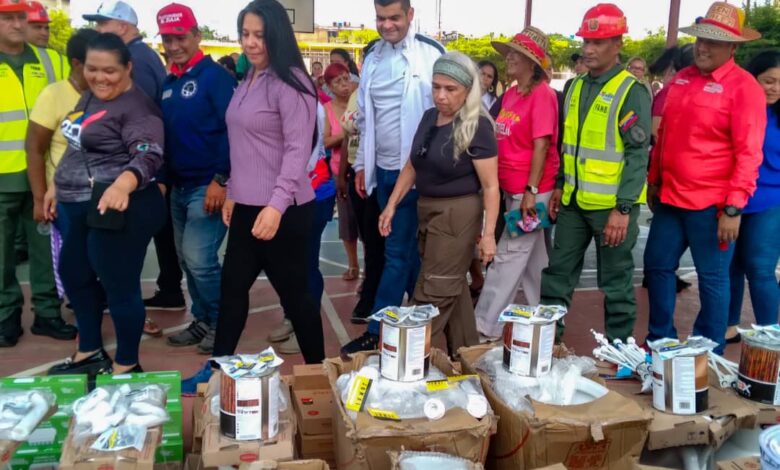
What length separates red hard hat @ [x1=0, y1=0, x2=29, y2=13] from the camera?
4.20m

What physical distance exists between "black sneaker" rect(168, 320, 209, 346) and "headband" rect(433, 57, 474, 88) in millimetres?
2300

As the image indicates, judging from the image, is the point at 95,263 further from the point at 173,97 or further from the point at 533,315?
the point at 533,315

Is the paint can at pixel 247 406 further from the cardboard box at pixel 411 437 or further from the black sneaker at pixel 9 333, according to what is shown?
the black sneaker at pixel 9 333

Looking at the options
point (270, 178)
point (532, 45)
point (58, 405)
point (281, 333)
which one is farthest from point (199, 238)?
point (532, 45)

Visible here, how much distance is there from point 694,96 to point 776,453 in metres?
2.32

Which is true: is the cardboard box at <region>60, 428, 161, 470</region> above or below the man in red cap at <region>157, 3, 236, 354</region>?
below

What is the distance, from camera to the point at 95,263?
11.5 ft

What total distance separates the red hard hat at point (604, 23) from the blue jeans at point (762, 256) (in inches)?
55.5

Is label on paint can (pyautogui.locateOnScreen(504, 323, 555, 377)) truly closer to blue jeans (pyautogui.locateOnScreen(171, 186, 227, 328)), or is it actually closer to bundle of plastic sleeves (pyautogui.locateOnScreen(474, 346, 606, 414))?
bundle of plastic sleeves (pyautogui.locateOnScreen(474, 346, 606, 414))

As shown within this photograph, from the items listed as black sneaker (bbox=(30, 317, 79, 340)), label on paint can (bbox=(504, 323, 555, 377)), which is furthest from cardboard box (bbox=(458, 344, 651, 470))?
black sneaker (bbox=(30, 317, 79, 340))

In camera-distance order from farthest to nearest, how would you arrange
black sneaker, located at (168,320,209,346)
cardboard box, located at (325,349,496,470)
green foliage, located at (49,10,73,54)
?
1. green foliage, located at (49,10,73,54)
2. black sneaker, located at (168,320,209,346)
3. cardboard box, located at (325,349,496,470)

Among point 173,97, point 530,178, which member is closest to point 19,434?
point 173,97

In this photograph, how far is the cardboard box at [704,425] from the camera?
264cm

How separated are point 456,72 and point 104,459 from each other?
2.36 meters
